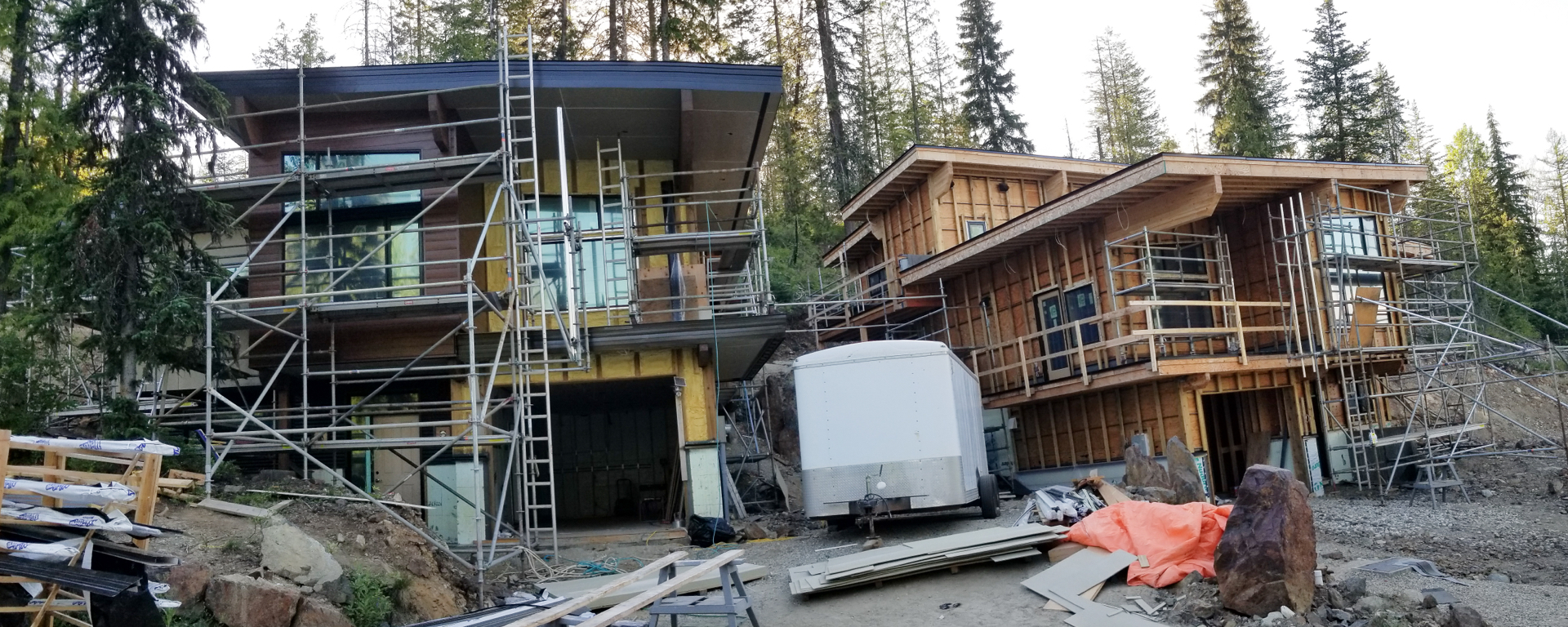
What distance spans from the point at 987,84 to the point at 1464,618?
3834 cm

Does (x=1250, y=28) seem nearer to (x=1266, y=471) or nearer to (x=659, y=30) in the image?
(x=659, y=30)

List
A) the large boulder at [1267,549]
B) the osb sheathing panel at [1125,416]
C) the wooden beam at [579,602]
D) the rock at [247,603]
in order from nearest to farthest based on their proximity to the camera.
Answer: the wooden beam at [579,602] → the rock at [247,603] → the large boulder at [1267,549] → the osb sheathing panel at [1125,416]

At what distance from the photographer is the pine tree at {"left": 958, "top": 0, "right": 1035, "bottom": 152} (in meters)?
44.2

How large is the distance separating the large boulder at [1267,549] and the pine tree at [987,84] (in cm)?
3481

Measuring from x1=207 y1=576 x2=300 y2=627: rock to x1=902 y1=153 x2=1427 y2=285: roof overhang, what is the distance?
1495cm

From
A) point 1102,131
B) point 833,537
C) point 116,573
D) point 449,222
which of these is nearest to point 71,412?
point 449,222

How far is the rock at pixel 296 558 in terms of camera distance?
9.41m

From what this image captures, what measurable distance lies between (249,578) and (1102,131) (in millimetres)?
56417

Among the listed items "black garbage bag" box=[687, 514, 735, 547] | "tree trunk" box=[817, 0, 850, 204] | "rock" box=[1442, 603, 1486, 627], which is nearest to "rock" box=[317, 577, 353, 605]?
"black garbage bag" box=[687, 514, 735, 547]

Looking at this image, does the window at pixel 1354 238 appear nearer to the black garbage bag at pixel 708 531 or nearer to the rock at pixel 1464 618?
the black garbage bag at pixel 708 531

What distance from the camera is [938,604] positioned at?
1094 centimetres

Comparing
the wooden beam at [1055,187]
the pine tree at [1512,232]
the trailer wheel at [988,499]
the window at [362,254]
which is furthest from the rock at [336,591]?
the pine tree at [1512,232]

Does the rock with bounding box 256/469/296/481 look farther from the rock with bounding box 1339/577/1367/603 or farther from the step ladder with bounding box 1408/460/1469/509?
the step ladder with bounding box 1408/460/1469/509

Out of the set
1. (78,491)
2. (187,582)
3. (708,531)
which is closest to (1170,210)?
(708,531)
